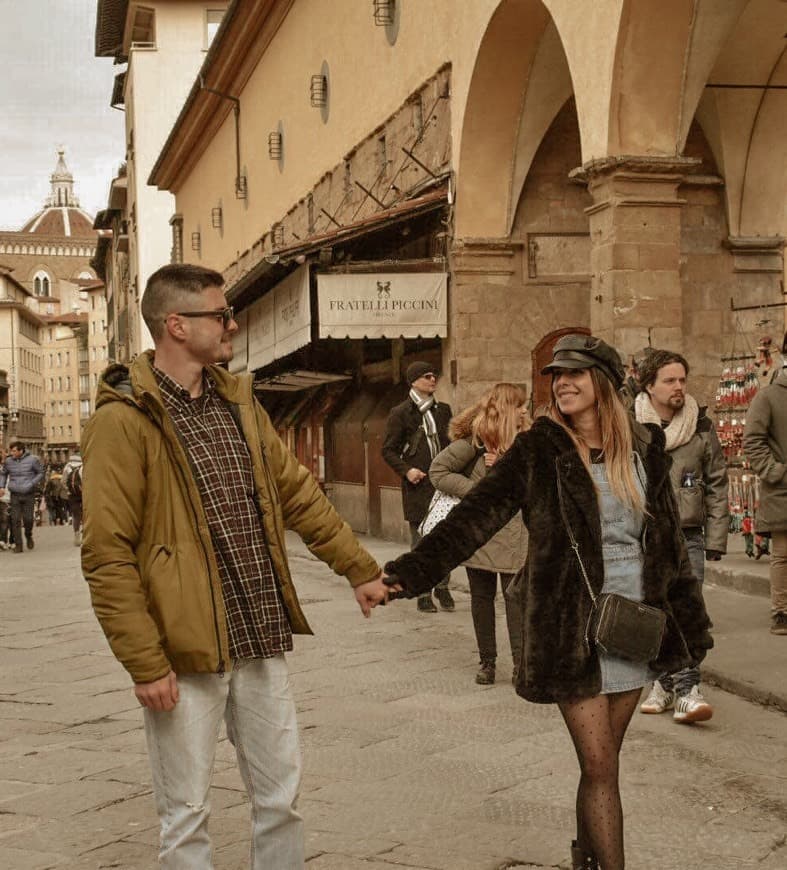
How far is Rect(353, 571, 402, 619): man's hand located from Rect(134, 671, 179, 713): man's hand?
2.38 feet

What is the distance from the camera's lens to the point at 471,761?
5891mm

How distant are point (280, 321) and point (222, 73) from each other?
1603 cm

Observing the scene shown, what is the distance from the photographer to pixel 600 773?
3.81 meters

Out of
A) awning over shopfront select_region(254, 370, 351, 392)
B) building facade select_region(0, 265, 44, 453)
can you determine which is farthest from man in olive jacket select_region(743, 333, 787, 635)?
building facade select_region(0, 265, 44, 453)

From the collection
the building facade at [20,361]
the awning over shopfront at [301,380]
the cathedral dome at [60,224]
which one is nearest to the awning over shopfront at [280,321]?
the awning over shopfront at [301,380]

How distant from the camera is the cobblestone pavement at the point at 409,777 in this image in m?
4.70

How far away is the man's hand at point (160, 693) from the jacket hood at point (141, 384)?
0.65 meters

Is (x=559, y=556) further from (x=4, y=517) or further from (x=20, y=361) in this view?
(x=20, y=361)

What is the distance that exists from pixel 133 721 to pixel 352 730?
1.12 meters

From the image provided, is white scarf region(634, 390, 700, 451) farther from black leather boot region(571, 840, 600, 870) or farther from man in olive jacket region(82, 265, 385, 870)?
man in olive jacket region(82, 265, 385, 870)

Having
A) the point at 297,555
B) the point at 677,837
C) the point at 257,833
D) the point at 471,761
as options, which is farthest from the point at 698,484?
the point at 297,555

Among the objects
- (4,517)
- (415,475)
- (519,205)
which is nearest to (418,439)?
(415,475)

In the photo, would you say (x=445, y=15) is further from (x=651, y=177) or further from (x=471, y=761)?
(x=471, y=761)

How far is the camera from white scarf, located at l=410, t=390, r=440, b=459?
36.0 feet
